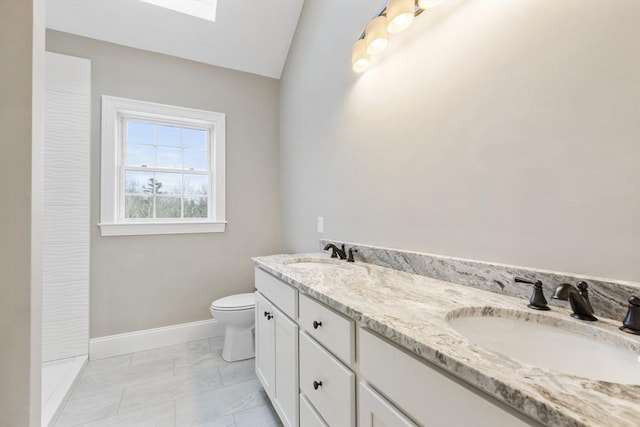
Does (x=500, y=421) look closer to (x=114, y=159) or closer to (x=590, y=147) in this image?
(x=590, y=147)

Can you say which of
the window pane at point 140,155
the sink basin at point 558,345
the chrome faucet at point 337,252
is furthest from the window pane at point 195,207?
the sink basin at point 558,345

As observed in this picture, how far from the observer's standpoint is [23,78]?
999mm

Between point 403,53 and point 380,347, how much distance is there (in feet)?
4.46

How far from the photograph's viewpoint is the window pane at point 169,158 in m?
2.48

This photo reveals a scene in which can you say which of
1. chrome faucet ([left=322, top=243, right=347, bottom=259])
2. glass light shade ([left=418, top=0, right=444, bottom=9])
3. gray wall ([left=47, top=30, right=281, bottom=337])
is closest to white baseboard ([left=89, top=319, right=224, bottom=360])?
gray wall ([left=47, top=30, right=281, bottom=337])

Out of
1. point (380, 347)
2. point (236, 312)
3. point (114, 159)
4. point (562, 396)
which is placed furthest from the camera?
point (114, 159)

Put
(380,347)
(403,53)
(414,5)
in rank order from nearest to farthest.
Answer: (380,347) → (414,5) → (403,53)

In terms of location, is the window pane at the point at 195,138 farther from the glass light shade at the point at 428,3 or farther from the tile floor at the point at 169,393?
the glass light shade at the point at 428,3

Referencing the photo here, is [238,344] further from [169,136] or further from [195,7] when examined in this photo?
[195,7]

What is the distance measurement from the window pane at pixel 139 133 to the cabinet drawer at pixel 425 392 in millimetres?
2577

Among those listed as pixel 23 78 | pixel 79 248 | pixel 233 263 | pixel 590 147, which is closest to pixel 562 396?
pixel 590 147

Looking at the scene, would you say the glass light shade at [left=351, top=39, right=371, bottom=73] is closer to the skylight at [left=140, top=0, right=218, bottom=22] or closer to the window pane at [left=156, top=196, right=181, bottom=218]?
the skylight at [left=140, top=0, right=218, bottom=22]

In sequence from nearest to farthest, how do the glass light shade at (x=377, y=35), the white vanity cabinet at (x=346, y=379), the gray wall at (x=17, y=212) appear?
the white vanity cabinet at (x=346, y=379) < the gray wall at (x=17, y=212) < the glass light shade at (x=377, y=35)

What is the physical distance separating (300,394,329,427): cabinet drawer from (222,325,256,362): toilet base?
46.1 inches
